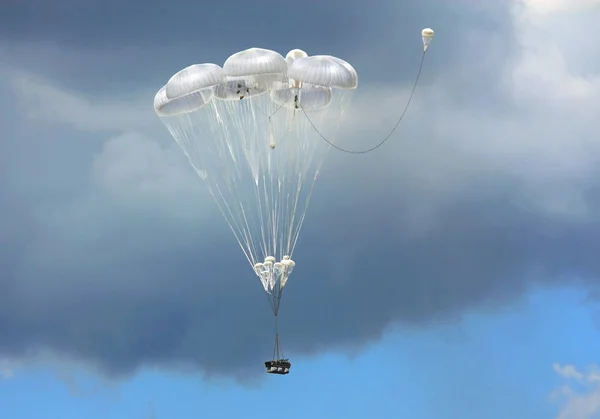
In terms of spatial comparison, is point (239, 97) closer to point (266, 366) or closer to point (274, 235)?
point (274, 235)

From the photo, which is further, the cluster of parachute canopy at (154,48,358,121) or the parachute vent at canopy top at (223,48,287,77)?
the parachute vent at canopy top at (223,48,287,77)

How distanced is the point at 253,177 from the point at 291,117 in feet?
19.2

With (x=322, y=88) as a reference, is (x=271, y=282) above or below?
below

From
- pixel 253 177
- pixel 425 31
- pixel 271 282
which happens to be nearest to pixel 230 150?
pixel 253 177

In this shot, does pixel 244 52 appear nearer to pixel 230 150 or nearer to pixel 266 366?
pixel 230 150

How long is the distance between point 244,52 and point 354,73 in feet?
25.5

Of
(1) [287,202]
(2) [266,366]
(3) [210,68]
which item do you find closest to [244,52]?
(3) [210,68]

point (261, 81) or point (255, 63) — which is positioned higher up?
point (261, 81)

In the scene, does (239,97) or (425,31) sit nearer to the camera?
(425,31)

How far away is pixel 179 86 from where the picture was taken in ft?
372

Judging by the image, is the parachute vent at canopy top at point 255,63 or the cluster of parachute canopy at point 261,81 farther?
the parachute vent at canopy top at point 255,63

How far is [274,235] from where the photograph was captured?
377 ft

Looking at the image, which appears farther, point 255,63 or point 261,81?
point 261,81

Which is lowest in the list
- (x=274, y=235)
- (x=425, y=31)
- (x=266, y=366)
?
(x=266, y=366)
